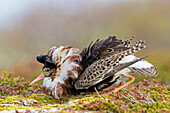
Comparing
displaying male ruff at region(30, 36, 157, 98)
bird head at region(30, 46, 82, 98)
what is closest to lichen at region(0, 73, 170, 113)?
displaying male ruff at region(30, 36, 157, 98)

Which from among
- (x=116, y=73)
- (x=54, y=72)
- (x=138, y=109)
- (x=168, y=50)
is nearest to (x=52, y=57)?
(x=54, y=72)

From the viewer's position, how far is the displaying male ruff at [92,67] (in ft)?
19.8

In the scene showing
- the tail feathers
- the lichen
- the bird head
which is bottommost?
the lichen

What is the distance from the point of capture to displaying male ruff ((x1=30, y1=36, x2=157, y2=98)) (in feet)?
19.8

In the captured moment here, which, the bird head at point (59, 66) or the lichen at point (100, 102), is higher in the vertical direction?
Result: the bird head at point (59, 66)

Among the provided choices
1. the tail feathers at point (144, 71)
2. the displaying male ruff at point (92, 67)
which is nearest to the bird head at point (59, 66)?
the displaying male ruff at point (92, 67)

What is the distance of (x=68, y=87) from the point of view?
6410 mm

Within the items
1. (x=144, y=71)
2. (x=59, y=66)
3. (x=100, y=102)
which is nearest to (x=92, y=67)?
(x=59, y=66)

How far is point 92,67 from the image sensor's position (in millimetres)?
6086

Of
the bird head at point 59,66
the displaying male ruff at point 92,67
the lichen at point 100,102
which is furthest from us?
the bird head at point 59,66

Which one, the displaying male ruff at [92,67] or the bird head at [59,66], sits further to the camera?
the bird head at [59,66]

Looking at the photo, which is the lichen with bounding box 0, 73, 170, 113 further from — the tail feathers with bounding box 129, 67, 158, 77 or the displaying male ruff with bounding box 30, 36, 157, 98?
the tail feathers with bounding box 129, 67, 158, 77

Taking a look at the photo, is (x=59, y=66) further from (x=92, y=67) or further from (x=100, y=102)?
(x=100, y=102)

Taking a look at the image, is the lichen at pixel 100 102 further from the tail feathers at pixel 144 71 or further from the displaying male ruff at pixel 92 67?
the tail feathers at pixel 144 71
